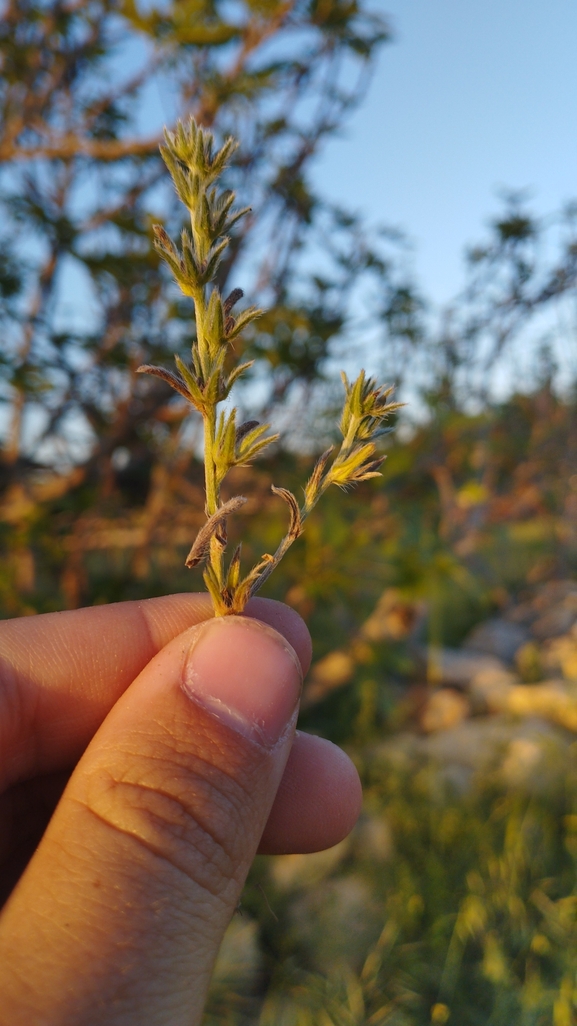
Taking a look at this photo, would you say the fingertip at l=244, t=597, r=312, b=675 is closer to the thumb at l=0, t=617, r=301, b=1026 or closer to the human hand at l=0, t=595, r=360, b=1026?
the human hand at l=0, t=595, r=360, b=1026

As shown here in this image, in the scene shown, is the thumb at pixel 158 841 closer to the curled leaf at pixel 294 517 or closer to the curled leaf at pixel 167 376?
the curled leaf at pixel 294 517

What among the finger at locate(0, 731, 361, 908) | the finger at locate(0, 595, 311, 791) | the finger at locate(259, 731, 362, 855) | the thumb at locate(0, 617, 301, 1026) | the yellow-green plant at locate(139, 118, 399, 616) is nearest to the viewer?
the yellow-green plant at locate(139, 118, 399, 616)

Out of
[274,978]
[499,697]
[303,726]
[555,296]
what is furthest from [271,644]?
[499,697]

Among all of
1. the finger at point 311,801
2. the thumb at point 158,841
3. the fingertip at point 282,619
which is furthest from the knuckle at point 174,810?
the finger at point 311,801

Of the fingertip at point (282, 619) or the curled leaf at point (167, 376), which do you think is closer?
the curled leaf at point (167, 376)

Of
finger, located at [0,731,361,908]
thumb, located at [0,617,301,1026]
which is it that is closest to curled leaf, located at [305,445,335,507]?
thumb, located at [0,617,301,1026]

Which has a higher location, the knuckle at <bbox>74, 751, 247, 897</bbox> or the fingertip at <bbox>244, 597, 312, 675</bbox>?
the fingertip at <bbox>244, 597, 312, 675</bbox>
